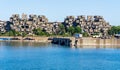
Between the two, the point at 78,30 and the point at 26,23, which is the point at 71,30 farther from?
the point at 26,23

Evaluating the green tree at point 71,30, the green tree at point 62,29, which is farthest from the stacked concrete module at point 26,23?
the green tree at point 71,30

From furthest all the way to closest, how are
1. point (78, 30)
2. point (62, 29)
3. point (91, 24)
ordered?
1. point (91, 24)
2. point (62, 29)
3. point (78, 30)

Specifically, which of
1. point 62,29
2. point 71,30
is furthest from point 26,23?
point 71,30

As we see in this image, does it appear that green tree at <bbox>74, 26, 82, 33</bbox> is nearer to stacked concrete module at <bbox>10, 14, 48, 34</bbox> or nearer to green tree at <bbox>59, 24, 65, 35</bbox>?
green tree at <bbox>59, 24, 65, 35</bbox>

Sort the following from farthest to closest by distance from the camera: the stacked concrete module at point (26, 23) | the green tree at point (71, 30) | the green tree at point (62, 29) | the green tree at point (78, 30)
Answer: the stacked concrete module at point (26, 23) → the green tree at point (62, 29) → the green tree at point (71, 30) → the green tree at point (78, 30)

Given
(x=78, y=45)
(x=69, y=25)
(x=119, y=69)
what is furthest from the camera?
(x=69, y=25)

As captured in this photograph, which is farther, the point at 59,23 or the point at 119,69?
the point at 59,23

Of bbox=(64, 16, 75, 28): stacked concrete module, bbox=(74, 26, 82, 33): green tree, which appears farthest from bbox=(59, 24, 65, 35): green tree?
bbox=(74, 26, 82, 33): green tree

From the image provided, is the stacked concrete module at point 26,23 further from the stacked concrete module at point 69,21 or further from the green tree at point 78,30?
the green tree at point 78,30

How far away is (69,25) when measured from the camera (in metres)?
185

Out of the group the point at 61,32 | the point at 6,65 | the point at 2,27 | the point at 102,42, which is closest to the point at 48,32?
the point at 61,32

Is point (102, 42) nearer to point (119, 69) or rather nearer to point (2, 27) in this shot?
point (119, 69)

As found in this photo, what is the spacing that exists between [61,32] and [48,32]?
5.46 m

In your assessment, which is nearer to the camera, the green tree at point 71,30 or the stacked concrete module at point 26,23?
the green tree at point 71,30
